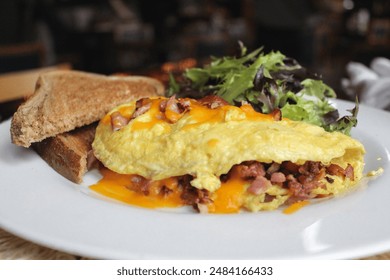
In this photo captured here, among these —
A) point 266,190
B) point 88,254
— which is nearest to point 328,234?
point 266,190

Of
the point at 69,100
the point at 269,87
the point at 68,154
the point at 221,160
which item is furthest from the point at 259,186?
the point at 69,100

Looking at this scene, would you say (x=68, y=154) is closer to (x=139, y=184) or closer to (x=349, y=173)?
(x=139, y=184)

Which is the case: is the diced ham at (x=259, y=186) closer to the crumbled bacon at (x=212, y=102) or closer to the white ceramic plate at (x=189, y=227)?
the white ceramic plate at (x=189, y=227)

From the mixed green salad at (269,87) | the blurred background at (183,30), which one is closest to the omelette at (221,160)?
the mixed green salad at (269,87)

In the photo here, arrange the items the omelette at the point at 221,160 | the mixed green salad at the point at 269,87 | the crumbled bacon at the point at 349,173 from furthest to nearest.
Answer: the mixed green salad at the point at 269,87, the crumbled bacon at the point at 349,173, the omelette at the point at 221,160

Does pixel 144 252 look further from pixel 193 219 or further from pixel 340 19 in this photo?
pixel 340 19

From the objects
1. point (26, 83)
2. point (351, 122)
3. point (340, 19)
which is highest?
point (340, 19)
